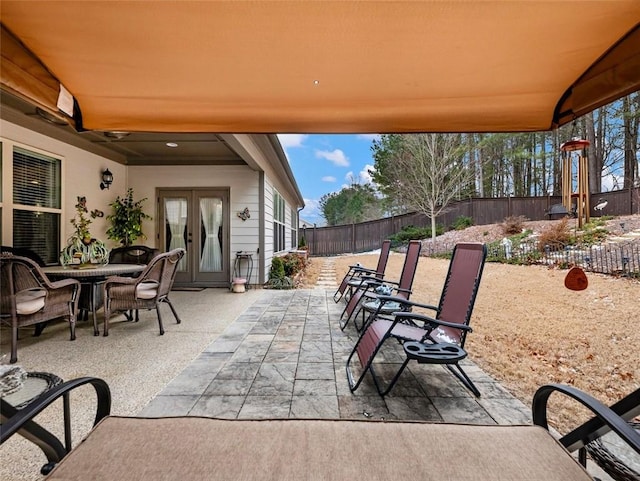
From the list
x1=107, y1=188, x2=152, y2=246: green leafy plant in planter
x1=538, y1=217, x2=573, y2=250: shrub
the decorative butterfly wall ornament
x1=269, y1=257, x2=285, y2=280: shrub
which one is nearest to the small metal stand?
x1=269, y1=257, x2=285, y2=280: shrub

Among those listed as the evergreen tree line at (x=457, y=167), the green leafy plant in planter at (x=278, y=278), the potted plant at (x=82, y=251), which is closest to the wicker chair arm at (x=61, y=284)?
the potted plant at (x=82, y=251)

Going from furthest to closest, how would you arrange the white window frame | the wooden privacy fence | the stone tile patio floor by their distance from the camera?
the wooden privacy fence → the white window frame → the stone tile patio floor

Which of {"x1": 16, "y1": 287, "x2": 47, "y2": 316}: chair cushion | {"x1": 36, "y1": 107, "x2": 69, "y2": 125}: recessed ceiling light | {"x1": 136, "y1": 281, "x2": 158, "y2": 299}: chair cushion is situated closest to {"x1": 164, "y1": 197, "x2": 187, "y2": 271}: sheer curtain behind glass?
{"x1": 136, "y1": 281, "x2": 158, "y2": 299}: chair cushion

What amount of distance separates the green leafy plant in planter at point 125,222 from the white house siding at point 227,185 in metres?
0.33

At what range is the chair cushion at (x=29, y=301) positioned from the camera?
3006mm

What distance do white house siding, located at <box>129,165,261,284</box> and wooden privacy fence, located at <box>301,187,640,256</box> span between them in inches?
241

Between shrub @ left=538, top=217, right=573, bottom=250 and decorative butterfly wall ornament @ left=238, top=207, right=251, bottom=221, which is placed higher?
decorative butterfly wall ornament @ left=238, top=207, right=251, bottom=221

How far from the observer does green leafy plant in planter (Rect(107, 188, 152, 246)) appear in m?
6.07

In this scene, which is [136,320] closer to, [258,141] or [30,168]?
[30,168]

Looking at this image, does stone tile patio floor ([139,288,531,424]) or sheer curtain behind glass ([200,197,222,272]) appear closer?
stone tile patio floor ([139,288,531,424])

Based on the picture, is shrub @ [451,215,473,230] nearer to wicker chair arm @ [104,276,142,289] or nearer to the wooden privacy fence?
the wooden privacy fence

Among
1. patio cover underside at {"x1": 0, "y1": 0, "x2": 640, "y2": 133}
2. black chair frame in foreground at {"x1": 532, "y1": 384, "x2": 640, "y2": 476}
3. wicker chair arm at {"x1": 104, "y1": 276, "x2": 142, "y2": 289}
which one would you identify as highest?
patio cover underside at {"x1": 0, "y1": 0, "x2": 640, "y2": 133}

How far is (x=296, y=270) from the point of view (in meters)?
8.35

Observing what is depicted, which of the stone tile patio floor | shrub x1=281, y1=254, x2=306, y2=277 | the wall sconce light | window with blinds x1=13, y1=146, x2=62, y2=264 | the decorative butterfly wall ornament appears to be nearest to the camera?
the stone tile patio floor
